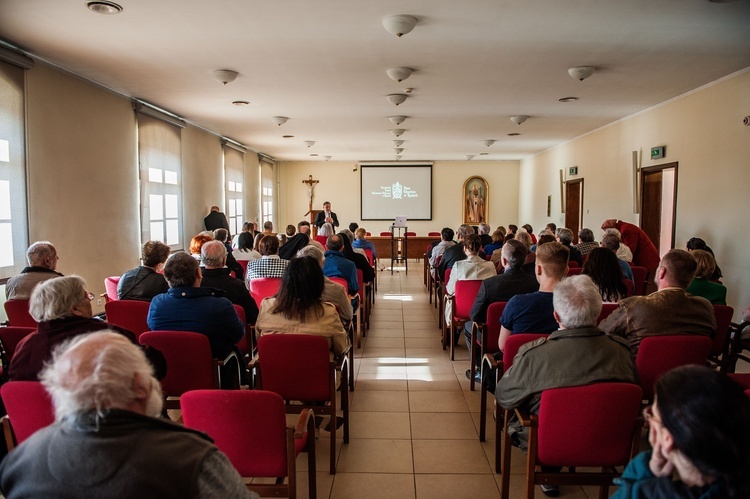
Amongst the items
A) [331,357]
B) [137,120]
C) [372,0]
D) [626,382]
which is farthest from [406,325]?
[137,120]

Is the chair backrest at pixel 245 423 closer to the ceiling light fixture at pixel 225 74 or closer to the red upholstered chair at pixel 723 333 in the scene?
the red upholstered chair at pixel 723 333

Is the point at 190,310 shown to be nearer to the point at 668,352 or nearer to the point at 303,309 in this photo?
the point at 303,309

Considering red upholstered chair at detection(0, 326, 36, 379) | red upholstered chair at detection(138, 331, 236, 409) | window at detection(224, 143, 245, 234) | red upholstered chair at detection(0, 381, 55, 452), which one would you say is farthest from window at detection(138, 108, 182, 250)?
red upholstered chair at detection(0, 381, 55, 452)

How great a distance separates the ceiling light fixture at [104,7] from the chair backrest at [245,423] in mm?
3381

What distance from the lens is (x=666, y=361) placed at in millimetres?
2742

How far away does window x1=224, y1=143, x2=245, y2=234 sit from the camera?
12.4m

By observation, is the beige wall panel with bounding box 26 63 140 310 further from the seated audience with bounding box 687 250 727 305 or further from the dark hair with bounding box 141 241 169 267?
the seated audience with bounding box 687 250 727 305

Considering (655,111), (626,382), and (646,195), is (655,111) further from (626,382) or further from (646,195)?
(626,382)

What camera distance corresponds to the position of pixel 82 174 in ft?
20.8

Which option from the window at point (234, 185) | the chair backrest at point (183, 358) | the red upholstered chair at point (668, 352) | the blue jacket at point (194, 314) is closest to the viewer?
the red upholstered chair at point (668, 352)

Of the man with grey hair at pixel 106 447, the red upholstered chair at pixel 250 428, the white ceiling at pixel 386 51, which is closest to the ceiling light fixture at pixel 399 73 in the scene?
the white ceiling at pixel 386 51

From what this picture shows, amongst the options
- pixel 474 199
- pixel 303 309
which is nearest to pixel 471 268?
pixel 303 309

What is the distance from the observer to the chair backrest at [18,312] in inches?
147

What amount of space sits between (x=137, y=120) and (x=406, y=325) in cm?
515
